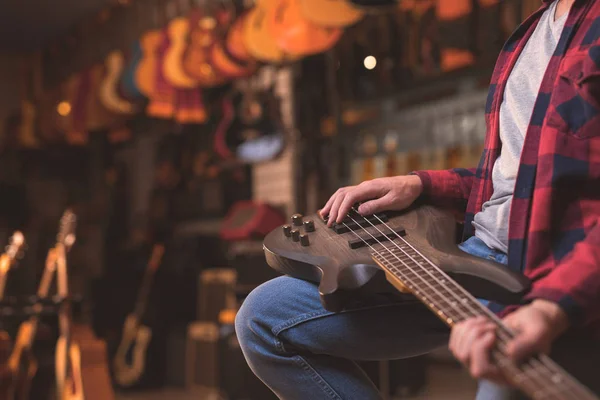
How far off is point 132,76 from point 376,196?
4.20 m

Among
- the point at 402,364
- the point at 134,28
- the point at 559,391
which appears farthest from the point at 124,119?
the point at 559,391

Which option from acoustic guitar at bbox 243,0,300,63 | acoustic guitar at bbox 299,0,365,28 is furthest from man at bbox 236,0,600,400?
acoustic guitar at bbox 243,0,300,63

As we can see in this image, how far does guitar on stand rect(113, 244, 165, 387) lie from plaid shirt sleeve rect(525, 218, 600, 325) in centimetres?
442

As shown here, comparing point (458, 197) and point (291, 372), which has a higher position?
point (458, 197)

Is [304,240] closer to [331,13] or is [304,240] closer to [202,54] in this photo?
[331,13]

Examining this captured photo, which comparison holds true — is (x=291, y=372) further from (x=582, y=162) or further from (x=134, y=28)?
(x=134, y=28)

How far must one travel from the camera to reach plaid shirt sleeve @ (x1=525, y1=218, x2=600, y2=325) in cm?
92

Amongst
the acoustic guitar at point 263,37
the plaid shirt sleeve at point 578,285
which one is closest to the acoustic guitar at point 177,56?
the acoustic guitar at point 263,37

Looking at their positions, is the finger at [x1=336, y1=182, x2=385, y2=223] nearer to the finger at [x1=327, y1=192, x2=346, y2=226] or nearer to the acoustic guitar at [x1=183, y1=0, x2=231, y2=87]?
the finger at [x1=327, y1=192, x2=346, y2=226]

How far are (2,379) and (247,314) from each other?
1.87 meters

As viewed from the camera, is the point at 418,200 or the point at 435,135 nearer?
the point at 418,200

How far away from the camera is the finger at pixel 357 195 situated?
1.28m

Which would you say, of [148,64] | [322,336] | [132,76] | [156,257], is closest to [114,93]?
[132,76]

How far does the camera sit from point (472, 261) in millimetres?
1062
